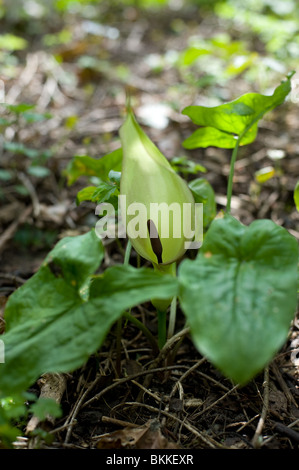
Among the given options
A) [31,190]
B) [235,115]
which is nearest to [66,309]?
[235,115]

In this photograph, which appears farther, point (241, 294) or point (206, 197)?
point (206, 197)

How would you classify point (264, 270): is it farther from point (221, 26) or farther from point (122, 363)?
point (221, 26)

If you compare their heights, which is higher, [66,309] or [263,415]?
[66,309]

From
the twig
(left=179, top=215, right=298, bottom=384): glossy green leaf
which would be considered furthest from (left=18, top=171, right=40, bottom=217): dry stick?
(left=179, top=215, right=298, bottom=384): glossy green leaf

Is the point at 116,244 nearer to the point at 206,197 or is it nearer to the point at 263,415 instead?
the point at 206,197

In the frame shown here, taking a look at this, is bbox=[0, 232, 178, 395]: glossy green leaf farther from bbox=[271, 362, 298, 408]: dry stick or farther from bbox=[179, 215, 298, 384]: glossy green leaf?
bbox=[271, 362, 298, 408]: dry stick

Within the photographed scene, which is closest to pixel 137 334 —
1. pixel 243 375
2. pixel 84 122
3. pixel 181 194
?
pixel 181 194
